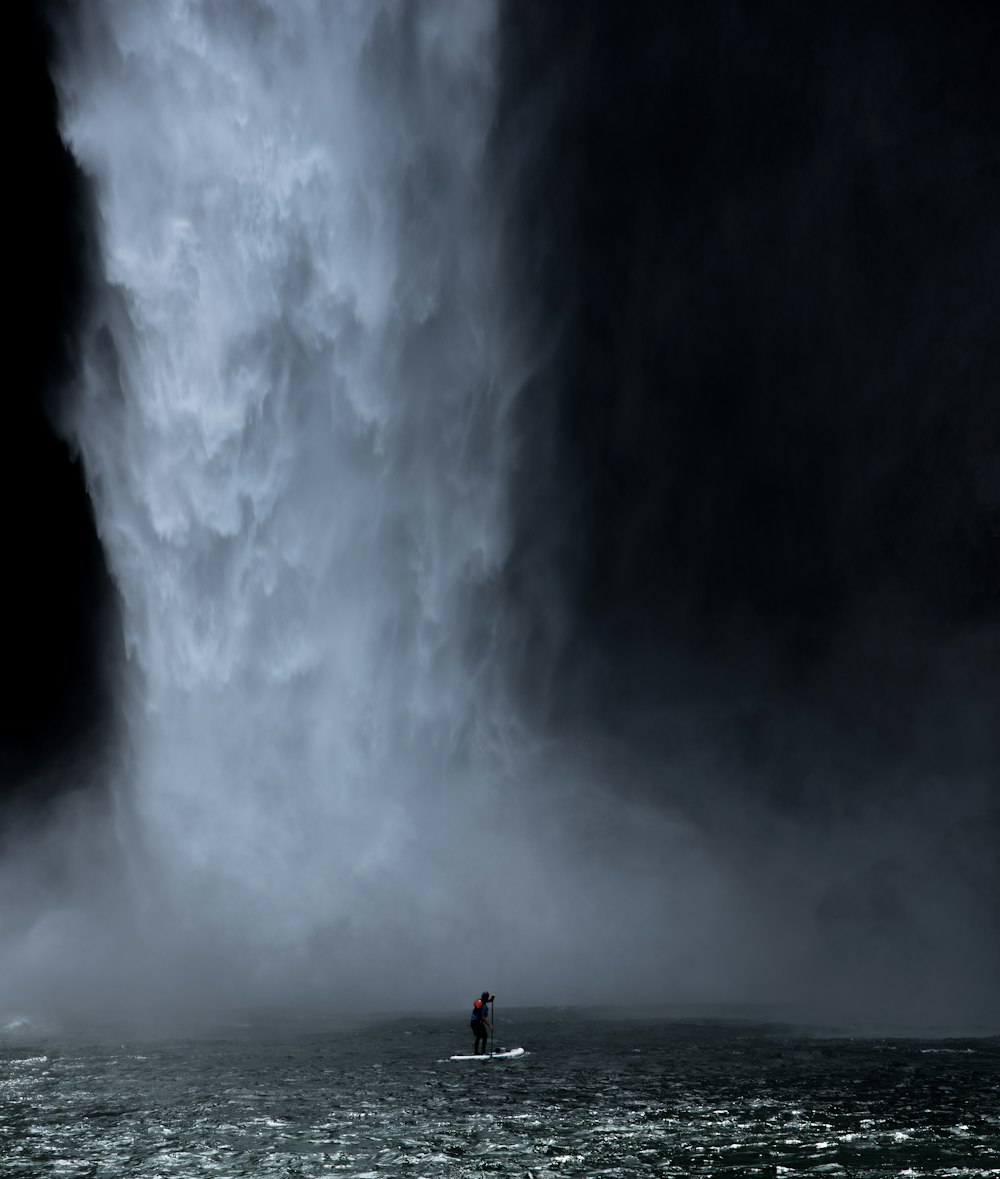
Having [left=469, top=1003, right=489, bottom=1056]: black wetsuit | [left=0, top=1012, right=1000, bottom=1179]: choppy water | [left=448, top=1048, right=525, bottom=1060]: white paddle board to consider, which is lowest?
[left=0, top=1012, right=1000, bottom=1179]: choppy water

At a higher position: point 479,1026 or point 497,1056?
point 479,1026

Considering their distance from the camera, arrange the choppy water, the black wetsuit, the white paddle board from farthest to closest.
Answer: the black wetsuit
the white paddle board
the choppy water

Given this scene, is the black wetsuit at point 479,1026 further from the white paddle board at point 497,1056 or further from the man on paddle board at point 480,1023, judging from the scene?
the white paddle board at point 497,1056

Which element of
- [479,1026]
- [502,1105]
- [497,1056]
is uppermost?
[479,1026]

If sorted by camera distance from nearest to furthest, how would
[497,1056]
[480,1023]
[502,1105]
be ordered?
[502,1105], [497,1056], [480,1023]

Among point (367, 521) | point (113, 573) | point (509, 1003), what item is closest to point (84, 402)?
point (113, 573)

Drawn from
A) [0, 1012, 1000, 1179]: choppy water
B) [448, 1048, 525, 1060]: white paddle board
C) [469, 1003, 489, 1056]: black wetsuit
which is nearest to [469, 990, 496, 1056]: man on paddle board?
[469, 1003, 489, 1056]: black wetsuit

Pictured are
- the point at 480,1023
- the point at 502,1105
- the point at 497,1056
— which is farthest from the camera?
the point at 480,1023

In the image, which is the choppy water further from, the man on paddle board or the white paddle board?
the man on paddle board

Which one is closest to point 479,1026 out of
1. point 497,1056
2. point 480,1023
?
point 480,1023

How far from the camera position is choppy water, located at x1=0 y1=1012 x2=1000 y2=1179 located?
16.8m

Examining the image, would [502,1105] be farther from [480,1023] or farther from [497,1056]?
[480,1023]

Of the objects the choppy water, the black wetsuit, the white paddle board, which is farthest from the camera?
the black wetsuit

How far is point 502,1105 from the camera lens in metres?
21.1
